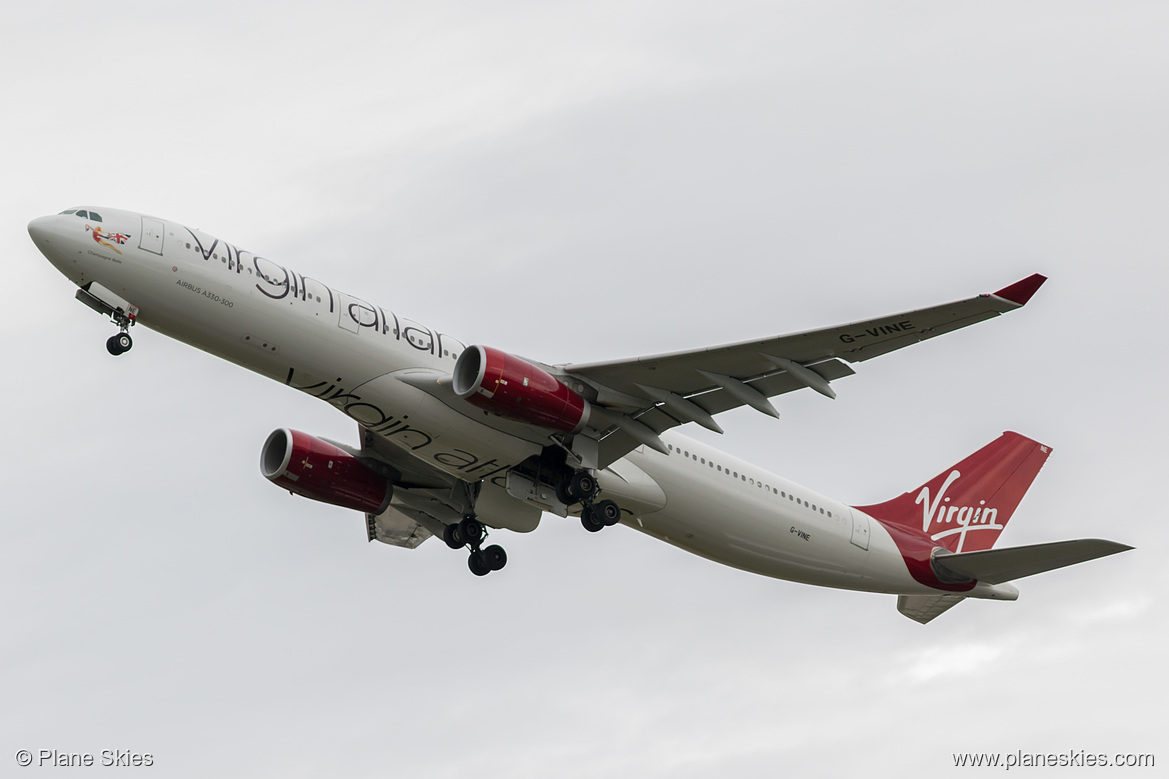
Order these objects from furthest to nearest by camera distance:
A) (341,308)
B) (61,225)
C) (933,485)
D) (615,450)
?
(933,485), (615,450), (341,308), (61,225)

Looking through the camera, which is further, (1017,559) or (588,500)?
(1017,559)

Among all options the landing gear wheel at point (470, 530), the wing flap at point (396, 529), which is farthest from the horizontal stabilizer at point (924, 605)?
the wing flap at point (396, 529)

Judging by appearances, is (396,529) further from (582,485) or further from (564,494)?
(582,485)

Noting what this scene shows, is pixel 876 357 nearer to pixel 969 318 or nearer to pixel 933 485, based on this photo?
pixel 969 318

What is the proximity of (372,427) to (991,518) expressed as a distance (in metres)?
17.7

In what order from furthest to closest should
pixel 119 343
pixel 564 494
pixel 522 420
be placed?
1. pixel 564 494
2. pixel 522 420
3. pixel 119 343

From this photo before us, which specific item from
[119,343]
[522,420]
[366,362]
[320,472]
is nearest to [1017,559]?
[522,420]

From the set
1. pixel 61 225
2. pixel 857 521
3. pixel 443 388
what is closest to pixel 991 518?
pixel 857 521

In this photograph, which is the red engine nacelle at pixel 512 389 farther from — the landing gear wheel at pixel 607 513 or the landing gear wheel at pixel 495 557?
the landing gear wheel at pixel 495 557

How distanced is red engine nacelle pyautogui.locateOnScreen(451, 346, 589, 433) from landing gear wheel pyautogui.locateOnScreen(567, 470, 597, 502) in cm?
164

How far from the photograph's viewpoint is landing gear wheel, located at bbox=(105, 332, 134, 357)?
2473 cm

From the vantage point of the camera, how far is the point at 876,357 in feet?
82.0

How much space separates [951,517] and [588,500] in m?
→ 11.9

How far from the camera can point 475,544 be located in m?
31.8
